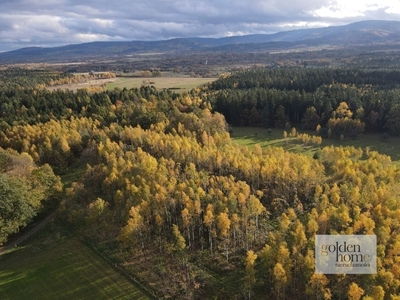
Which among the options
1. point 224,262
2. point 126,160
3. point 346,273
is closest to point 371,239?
point 346,273

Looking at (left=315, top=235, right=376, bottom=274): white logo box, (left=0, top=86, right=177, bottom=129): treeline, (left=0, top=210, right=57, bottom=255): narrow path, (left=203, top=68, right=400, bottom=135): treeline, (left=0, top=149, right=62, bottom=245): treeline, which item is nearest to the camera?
(left=315, top=235, right=376, bottom=274): white logo box

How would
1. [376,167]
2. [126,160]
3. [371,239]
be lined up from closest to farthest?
[371,239], [376,167], [126,160]

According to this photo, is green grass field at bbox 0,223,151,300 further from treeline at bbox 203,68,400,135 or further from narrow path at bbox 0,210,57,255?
treeline at bbox 203,68,400,135

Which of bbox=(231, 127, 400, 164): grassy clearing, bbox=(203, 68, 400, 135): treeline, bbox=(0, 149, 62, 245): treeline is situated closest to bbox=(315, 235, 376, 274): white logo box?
bbox=(0, 149, 62, 245): treeline

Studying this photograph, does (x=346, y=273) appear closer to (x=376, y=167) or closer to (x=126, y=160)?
(x=376, y=167)

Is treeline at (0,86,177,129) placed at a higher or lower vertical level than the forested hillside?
higher

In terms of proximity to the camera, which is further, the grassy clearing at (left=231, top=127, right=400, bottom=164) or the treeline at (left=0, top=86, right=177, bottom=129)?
the treeline at (left=0, top=86, right=177, bottom=129)

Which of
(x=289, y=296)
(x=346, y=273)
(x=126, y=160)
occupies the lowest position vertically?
(x=289, y=296)
